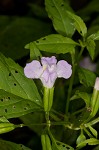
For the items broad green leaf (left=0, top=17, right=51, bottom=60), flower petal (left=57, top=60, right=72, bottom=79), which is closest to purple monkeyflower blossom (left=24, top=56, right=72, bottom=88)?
flower petal (left=57, top=60, right=72, bottom=79)

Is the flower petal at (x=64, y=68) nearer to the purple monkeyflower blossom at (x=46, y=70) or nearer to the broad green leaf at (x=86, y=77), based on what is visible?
the purple monkeyflower blossom at (x=46, y=70)

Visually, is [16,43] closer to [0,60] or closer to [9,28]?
[9,28]

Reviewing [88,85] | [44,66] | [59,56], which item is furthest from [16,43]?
[44,66]

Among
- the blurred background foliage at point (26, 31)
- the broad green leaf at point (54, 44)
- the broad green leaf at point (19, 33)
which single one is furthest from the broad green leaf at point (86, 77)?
the broad green leaf at point (19, 33)

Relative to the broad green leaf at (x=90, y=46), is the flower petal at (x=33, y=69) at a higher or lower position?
higher

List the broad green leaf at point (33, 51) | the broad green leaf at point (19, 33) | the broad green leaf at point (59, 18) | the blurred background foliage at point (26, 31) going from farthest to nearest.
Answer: the broad green leaf at point (19, 33), the blurred background foliage at point (26, 31), the broad green leaf at point (59, 18), the broad green leaf at point (33, 51)

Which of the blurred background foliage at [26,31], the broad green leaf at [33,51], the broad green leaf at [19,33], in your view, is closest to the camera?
the broad green leaf at [33,51]

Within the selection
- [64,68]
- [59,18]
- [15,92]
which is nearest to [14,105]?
[15,92]
